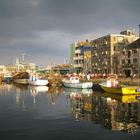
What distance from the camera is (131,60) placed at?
356ft

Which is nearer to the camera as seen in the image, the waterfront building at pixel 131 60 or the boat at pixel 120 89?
the boat at pixel 120 89

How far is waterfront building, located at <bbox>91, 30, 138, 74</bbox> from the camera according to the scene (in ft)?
403

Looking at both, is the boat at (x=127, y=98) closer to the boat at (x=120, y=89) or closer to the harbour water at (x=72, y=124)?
the boat at (x=120, y=89)

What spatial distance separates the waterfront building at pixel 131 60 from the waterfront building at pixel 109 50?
4.45 metres

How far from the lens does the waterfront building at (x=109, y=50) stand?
Result: 4835 inches

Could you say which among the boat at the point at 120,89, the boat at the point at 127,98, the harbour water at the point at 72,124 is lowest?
the harbour water at the point at 72,124

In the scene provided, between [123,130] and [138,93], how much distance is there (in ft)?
118

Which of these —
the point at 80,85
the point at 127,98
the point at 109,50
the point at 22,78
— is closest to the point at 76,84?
the point at 80,85

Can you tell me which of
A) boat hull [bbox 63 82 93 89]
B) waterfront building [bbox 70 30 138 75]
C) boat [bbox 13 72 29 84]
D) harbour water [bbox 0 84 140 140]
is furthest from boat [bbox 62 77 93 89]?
harbour water [bbox 0 84 140 140]

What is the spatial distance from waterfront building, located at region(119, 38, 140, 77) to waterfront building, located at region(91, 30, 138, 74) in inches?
175

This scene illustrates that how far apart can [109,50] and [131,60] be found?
18.8m

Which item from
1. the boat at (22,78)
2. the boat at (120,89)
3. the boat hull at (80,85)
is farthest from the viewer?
the boat at (22,78)

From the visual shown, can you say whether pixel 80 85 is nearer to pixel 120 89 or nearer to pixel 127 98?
pixel 120 89

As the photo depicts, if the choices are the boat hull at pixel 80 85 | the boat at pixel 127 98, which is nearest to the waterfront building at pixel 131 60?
the boat hull at pixel 80 85
